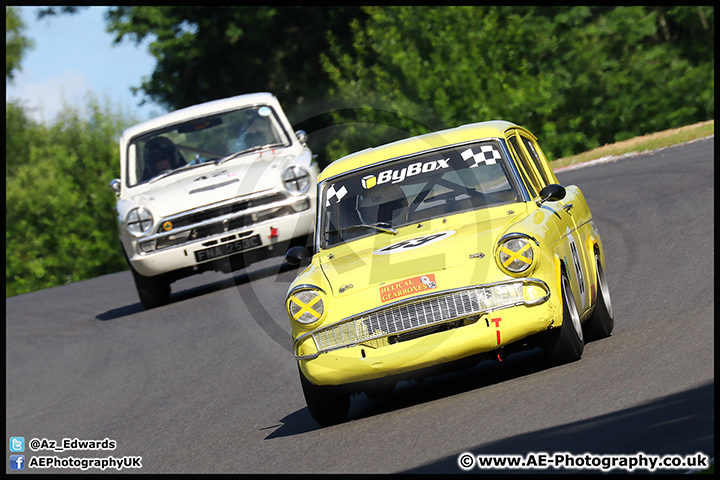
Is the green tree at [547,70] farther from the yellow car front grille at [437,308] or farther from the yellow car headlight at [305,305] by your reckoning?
the yellow car front grille at [437,308]

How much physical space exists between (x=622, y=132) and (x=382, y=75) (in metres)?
8.57

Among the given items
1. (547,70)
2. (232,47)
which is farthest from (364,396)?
(232,47)

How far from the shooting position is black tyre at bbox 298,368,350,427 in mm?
6277

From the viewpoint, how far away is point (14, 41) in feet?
179

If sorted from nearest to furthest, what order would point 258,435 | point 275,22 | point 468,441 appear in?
point 468,441 < point 258,435 < point 275,22

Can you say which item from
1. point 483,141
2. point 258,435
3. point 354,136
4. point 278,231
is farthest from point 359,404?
point 354,136

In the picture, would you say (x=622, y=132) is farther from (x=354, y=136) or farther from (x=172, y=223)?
(x=172, y=223)

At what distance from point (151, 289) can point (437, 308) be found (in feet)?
26.9

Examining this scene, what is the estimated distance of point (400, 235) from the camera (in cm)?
684

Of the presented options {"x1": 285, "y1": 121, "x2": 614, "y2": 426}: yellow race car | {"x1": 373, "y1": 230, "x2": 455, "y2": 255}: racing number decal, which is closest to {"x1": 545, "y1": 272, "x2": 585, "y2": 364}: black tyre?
{"x1": 285, "y1": 121, "x2": 614, "y2": 426}: yellow race car

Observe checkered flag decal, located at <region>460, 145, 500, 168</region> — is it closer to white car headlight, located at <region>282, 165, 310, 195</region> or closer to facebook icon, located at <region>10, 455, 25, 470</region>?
facebook icon, located at <region>10, 455, 25, 470</region>

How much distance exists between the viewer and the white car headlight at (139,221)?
41.7 ft

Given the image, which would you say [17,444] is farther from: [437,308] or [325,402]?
[437,308]

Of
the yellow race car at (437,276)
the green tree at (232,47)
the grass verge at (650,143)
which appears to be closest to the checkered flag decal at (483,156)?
the yellow race car at (437,276)
